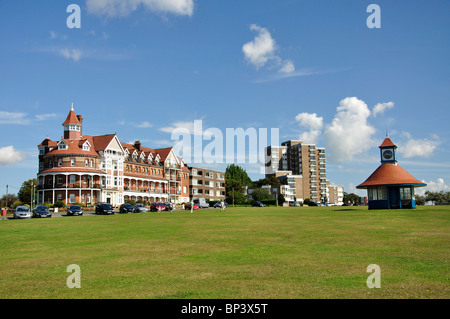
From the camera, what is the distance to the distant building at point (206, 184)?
127 m

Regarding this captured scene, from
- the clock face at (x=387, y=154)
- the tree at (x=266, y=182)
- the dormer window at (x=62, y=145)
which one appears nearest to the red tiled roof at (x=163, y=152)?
Answer: the dormer window at (x=62, y=145)

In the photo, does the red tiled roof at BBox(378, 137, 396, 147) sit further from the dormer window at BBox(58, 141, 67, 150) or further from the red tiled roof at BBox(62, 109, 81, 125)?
the red tiled roof at BBox(62, 109, 81, 125)

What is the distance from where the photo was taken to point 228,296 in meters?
8.73

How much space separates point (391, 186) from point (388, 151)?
699 cm

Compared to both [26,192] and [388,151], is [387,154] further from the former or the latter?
[26,192]

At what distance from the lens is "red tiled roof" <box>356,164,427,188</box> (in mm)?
54156

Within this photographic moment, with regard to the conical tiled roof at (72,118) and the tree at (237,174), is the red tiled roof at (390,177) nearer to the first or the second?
the conical tiled roof at (72,118)

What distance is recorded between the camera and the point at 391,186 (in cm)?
5497

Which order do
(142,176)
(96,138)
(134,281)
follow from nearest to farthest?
(134,281)
(96,138)
(142,176)

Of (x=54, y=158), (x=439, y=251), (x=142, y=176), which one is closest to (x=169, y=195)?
(x=142, y=176)
